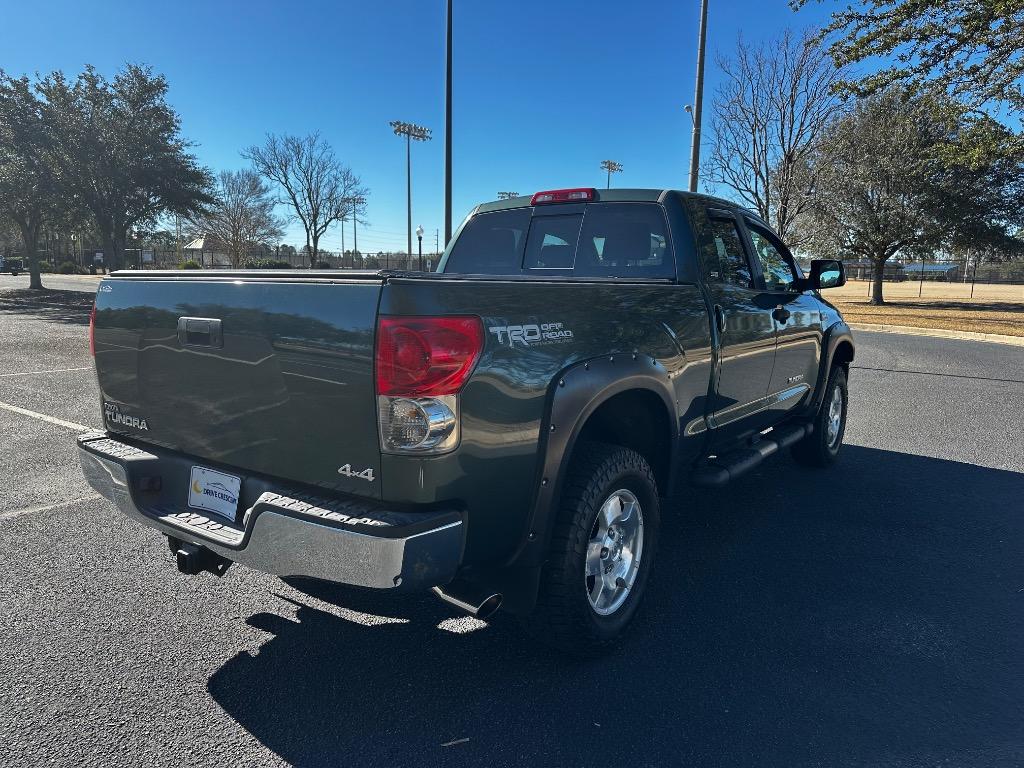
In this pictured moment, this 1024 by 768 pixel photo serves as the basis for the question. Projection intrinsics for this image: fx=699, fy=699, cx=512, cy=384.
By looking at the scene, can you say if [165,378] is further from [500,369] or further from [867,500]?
[867,500]

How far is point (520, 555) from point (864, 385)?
885 centimetres

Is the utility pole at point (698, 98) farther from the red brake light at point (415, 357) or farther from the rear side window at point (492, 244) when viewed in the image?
the red brake light at point (415, 357)

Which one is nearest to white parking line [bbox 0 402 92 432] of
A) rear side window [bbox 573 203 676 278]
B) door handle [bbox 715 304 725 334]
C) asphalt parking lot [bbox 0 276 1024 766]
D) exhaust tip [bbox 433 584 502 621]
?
asphalt parking lot [bbox 0 276 1024 766]

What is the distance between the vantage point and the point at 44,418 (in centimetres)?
684

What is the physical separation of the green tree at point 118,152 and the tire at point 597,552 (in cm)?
2482

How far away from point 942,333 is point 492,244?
57.6ft

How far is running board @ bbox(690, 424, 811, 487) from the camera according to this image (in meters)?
3.75

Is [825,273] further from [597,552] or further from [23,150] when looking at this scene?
[23,150]

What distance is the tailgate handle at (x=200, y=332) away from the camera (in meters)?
2.54

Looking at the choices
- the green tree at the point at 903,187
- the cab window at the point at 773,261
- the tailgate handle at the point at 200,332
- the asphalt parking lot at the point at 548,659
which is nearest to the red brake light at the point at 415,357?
the tailgate handle at the point at 200,332

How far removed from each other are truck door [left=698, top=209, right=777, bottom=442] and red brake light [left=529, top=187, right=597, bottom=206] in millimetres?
709

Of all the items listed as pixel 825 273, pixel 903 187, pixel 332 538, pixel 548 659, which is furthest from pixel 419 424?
pixel 903 187

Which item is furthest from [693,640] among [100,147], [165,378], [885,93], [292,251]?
[292,251]

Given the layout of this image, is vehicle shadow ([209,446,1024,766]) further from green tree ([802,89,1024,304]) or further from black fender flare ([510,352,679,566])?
green tree ([802,89,1024,304])
